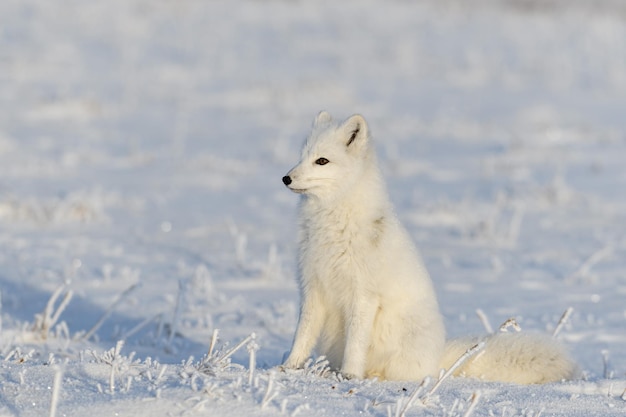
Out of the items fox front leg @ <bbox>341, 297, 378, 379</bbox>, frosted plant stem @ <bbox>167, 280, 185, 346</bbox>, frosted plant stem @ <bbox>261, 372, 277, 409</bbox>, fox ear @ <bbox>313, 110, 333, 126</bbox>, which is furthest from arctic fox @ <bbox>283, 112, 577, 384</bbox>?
frosted plant stem @ <bbox>167, 280, 185, 346</bbox>

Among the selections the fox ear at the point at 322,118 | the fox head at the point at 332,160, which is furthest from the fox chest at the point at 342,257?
the fox ear at the point at 322,118

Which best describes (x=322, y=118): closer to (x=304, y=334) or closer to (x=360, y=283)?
(x=360, y=283)

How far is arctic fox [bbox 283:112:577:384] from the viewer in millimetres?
4367

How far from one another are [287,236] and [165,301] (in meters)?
2.40

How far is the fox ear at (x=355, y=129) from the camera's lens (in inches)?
182

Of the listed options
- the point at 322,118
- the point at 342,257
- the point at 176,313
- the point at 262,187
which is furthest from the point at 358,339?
the point at 262,187

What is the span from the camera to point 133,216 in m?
9.26

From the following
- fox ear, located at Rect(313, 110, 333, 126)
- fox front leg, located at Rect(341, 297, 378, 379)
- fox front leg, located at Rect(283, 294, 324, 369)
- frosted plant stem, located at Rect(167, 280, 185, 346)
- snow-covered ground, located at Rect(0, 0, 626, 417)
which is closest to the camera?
snow-covered ground, located at Rect(0, 0, 626, 417)

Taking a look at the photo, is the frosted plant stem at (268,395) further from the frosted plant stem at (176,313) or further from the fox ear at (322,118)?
the frosted plant stem at (176,313)

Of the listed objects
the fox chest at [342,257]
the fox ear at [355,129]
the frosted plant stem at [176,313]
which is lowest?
the frosted plant stem at [176,313]

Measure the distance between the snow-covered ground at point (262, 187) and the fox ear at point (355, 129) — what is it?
3.71 ft

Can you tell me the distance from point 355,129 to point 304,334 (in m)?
1.03

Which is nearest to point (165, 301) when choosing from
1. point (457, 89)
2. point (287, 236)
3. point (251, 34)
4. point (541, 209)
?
point (287, 236)

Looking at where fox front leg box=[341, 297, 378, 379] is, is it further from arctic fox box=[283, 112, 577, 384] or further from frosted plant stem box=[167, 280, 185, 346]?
frosted plant stem box=[167, 280, 185, 346]
